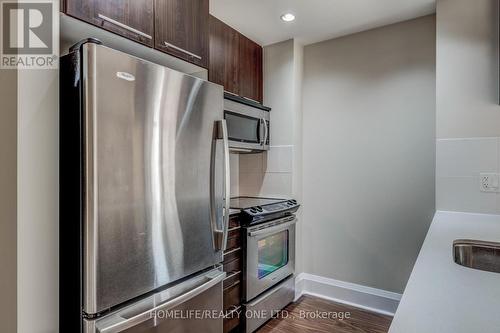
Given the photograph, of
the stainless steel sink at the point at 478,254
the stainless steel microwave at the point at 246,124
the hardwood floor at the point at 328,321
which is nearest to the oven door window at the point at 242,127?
the stainless steel microwave at the point at 246,124

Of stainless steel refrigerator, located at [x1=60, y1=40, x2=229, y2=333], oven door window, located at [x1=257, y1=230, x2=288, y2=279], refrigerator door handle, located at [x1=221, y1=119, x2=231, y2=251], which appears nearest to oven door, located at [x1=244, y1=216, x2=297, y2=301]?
oven door window, located at [x1=257, y1=230, x2=288, y2=279]

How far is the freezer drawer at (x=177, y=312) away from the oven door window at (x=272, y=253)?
0.71 metres

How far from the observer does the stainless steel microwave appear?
2435mm

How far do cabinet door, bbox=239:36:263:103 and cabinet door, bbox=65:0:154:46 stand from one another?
1202mm

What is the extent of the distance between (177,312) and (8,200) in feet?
2.86

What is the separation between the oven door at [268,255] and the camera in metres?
2.24

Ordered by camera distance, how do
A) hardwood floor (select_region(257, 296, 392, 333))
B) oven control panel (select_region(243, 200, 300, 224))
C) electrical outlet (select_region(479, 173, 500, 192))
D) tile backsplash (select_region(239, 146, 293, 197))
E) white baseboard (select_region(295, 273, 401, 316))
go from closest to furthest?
electrical outlet (select_region(479, 173, 500, 192))
oven control panel (select_region(243, 200, 300, 224))
hardwood floor (select_region(257, 296, 392, 333))
white baseboard (select_region(295, 273, 401, 316))
tile backsplash (select_region(239, 146, 293, 197))

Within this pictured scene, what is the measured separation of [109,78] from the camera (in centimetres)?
120

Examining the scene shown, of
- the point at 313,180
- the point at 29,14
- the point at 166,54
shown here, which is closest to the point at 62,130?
the point at 29,14

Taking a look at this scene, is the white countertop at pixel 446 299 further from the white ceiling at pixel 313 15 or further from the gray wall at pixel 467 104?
the white ceiling at pixel 313 15

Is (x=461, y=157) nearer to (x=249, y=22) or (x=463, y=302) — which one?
(x=463, y=302)

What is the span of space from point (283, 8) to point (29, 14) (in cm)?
171

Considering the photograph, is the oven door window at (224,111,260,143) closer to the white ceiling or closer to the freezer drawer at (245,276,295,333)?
the white ceiling

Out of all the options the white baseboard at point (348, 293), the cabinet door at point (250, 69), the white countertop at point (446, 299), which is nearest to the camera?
the white countertop at point (446, 299)
